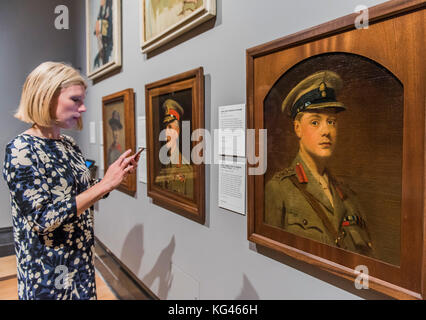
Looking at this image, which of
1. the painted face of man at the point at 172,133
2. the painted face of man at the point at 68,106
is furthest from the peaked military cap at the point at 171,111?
the painted face of man at the point at 68,106

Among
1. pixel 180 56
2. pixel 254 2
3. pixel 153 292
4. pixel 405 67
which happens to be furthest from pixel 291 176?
pixel 153 292

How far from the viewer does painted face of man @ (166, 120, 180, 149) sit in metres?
1.62

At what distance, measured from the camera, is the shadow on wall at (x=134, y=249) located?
2.17 metres

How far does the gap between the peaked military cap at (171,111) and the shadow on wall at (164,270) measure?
2.43 feet

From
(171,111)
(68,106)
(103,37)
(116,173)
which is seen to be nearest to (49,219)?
(116,173)

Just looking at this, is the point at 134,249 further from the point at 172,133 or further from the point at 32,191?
the point at 32,191

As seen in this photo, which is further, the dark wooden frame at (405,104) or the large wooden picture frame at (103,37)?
the large wooden picture frame at (103,37)

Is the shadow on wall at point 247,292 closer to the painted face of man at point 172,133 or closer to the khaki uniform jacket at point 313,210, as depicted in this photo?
the khaki uniform jacket at point 313,210

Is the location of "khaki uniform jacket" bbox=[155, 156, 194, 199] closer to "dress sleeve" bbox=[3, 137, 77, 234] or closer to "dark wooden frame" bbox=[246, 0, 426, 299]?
"dress sleeve" bbox=[3, 137, 77, 234]

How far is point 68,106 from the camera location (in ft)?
3.90

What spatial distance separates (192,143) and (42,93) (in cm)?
71

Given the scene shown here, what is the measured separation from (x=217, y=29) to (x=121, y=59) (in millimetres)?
1294

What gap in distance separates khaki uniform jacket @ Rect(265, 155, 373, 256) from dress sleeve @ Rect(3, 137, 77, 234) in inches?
31.1
